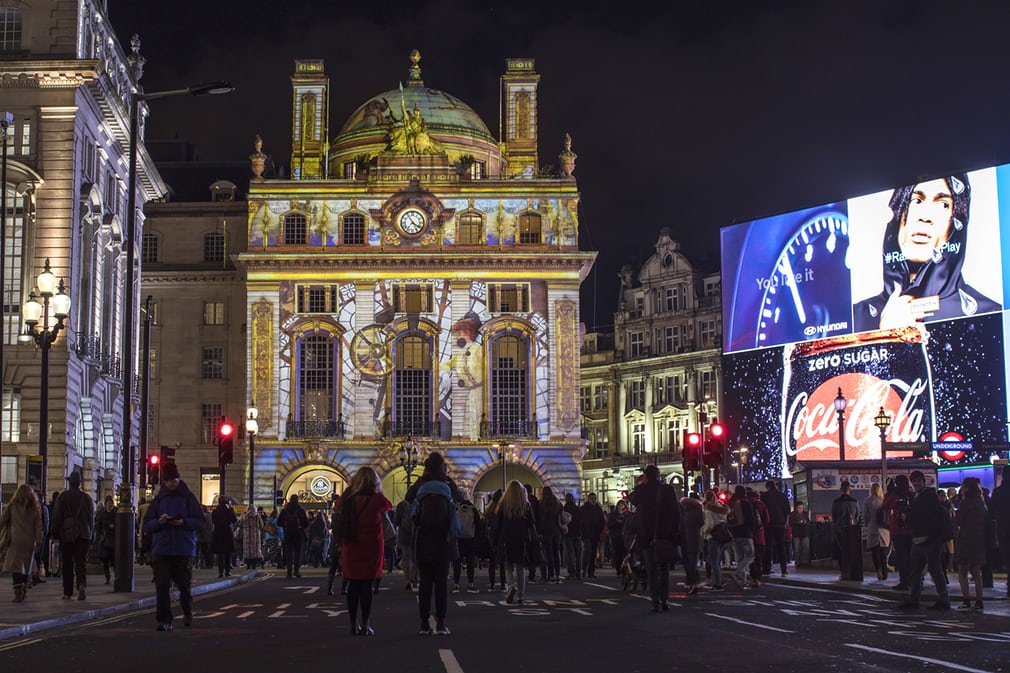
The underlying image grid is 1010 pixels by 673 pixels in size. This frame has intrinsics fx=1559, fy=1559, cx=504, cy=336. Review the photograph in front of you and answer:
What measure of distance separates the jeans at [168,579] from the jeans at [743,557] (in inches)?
510

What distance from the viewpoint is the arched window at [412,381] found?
74562mm

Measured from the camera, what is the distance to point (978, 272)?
6338cm

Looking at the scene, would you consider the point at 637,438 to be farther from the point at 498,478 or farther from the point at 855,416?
the point at 855,416

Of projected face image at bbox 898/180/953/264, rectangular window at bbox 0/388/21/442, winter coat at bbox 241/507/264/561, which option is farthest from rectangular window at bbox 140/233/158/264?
winter coat at bbox 241/507/264/561

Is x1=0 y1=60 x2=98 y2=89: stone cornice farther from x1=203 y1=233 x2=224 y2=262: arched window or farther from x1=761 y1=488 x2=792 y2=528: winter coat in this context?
x1=203 y1=233 x2=224 y2=262: arched window

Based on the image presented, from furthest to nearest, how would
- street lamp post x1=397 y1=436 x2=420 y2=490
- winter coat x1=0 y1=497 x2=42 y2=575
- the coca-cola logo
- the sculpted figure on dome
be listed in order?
the sculpted figure on dome, street lamp post x1=397 y1=436 x2=420 y2=490, the coca-cola logo, winter coat x1=0 y1=497 x2=42 y2=575

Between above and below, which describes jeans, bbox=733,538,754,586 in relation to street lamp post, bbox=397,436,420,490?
below

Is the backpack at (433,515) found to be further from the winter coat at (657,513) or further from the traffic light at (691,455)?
the traffic light at (691,455)

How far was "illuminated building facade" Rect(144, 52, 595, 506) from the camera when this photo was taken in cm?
7381

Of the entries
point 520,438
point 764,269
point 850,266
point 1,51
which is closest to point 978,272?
point 850,266

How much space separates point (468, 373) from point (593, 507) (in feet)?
126

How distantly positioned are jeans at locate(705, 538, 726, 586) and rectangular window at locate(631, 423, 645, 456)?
71.7m

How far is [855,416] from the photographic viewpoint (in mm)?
68188

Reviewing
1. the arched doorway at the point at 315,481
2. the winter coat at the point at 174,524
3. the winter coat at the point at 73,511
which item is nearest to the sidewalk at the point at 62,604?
the winter coat at the point at 73,511
